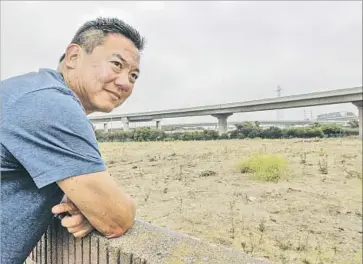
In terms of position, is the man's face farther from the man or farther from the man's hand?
the man's hand

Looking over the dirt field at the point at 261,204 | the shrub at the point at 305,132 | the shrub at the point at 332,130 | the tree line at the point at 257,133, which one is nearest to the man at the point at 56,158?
the dirt field at the point at 261,204

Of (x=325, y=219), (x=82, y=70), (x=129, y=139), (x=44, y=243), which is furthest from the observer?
(x=129, y=139)

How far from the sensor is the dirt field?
3.52 metres

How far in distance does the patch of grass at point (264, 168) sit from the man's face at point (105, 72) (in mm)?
5590

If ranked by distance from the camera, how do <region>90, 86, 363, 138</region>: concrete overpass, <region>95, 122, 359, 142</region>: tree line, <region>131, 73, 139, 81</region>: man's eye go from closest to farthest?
<region>131, 73, 139, 81</region>: man's eye, <region>95, 122, 359, 142</region>: tree line, <region>90, 86, 363, 138</region>: concrete overpass

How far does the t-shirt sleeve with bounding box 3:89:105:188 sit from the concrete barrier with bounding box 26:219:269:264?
0.24 metres

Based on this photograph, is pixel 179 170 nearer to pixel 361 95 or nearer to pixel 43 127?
pixel 43 127

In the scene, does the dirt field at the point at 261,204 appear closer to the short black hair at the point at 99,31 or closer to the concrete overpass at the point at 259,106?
the short black hair at the point at 99,31

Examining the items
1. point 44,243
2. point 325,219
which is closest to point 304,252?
point 325,219

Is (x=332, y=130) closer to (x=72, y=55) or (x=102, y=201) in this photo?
(x=72, y=55)

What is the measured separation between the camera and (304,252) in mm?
3326

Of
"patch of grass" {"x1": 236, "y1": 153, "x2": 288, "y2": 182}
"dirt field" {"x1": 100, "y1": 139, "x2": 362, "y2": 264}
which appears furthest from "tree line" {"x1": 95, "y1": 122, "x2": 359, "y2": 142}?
"patch of grass" {"x1": 236, "y1": 153, "x2": 288, "y2": 182}

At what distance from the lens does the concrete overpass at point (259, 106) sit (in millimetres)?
19188

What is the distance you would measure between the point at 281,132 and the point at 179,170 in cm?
838
